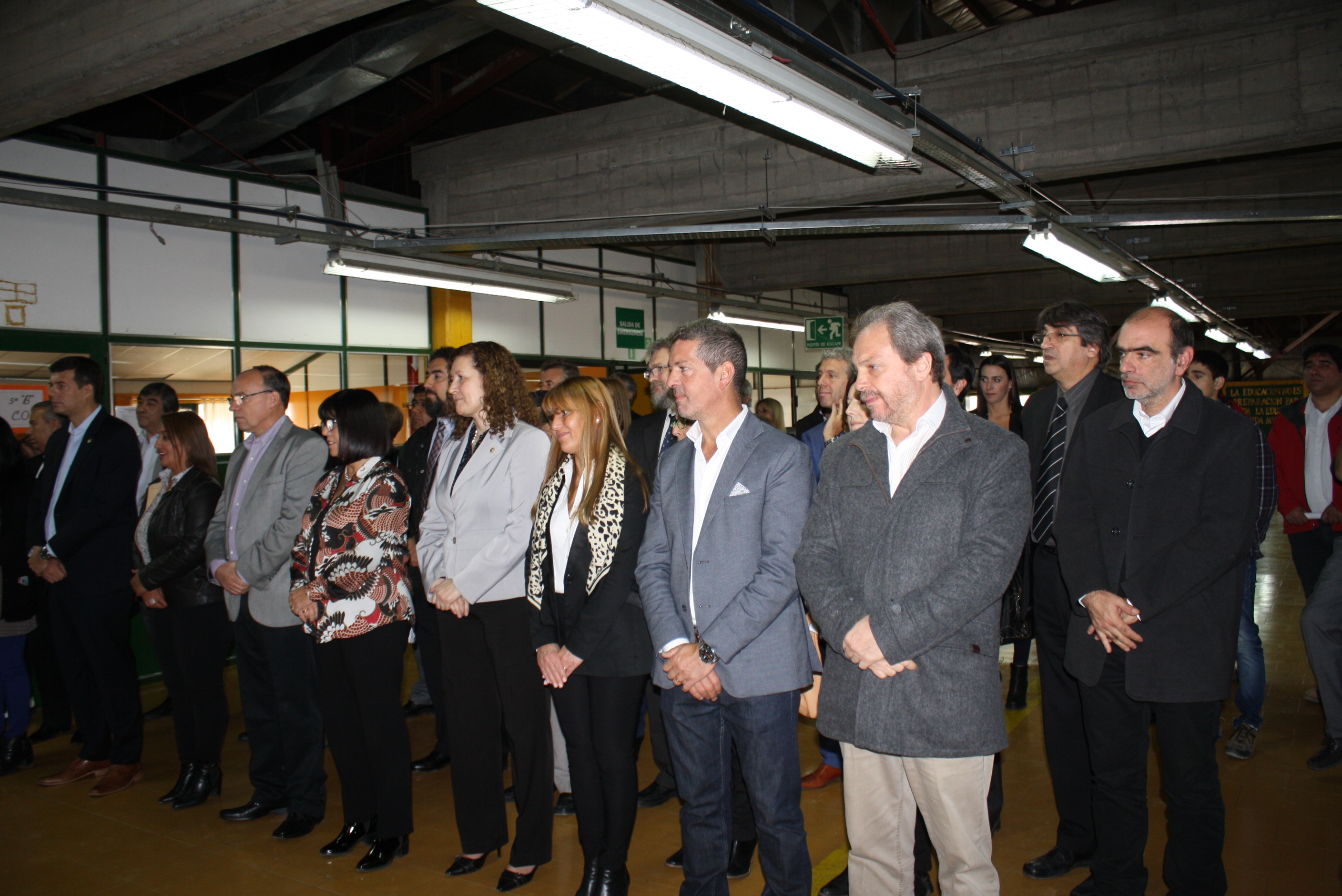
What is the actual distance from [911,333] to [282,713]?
311 centimetres

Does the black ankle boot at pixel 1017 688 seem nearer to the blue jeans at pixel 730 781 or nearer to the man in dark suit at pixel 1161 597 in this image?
the man in dark suit at pixel 1161 597

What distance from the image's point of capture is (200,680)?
394 centimetres

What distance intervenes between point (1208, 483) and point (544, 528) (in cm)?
206

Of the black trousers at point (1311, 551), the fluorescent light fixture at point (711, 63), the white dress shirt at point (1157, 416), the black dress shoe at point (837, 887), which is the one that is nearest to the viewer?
the white dress shirt at point (1157, 416)

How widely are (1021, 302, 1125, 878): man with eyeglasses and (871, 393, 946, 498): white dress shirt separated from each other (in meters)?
0.97

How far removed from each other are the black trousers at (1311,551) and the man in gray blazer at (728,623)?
12.4ft

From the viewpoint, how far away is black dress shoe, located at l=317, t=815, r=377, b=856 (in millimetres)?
3377

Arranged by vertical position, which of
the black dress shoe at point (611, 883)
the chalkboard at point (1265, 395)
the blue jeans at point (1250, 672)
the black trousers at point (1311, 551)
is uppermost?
the chalkboard at point (1265, 395)

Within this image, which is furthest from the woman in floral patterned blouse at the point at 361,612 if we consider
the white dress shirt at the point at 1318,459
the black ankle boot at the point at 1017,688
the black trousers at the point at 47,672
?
the white dress shirt at the point at 1318,459

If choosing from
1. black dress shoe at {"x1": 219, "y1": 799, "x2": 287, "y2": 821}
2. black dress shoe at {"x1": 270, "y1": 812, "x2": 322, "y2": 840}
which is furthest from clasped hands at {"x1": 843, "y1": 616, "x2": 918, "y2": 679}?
black dress shoe at {"x1": 219, "y1": 799, "x2": 287, "y2": 821}

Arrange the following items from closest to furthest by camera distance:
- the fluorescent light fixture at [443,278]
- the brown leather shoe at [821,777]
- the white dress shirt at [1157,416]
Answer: the white dress shirt at [1157,416] → the brown leather shoe at [821,777] → the fluorescent light fixture at [443,278]

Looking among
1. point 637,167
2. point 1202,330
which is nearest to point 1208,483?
point 637,167

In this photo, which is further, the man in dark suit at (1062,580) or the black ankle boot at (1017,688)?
the black ankle boot at (1017,688)

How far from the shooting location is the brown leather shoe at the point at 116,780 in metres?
4.09
